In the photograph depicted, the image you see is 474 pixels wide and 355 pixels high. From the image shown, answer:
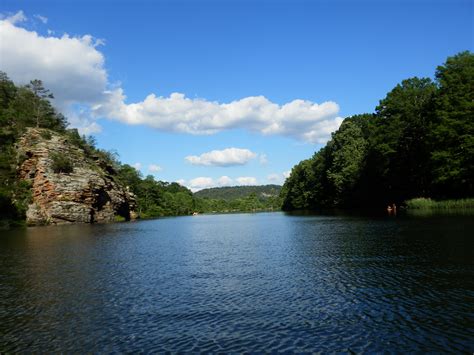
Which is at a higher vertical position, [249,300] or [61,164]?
[61,164]

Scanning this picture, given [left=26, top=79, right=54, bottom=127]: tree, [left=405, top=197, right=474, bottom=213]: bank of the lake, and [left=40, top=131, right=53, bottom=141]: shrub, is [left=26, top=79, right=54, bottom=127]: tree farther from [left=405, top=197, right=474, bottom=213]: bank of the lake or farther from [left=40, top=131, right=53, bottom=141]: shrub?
[left=405, top=197, right=474, bottom=213]: bank of the lake

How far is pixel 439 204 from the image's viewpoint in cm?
7212

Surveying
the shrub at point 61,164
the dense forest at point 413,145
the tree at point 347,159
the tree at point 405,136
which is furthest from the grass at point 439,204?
the shrub at point 61,164

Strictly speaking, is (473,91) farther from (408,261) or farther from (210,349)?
(210,349)

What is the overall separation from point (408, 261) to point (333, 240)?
1286 centimetres

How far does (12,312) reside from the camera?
16828mm

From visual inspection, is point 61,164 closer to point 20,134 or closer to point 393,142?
point 20,134

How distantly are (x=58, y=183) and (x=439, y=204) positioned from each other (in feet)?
257

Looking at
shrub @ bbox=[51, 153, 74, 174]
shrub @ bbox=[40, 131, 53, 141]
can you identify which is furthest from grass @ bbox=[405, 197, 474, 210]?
shrub @ bbox=[40, 131, 53, 141]

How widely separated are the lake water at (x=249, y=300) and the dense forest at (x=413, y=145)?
43039 mm

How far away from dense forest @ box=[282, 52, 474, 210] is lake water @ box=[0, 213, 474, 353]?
4304 centimetres

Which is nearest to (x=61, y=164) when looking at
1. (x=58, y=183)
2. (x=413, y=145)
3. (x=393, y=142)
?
(x=58, y=183)

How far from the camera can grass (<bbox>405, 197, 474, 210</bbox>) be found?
217 feet

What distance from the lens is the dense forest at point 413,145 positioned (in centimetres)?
6800
